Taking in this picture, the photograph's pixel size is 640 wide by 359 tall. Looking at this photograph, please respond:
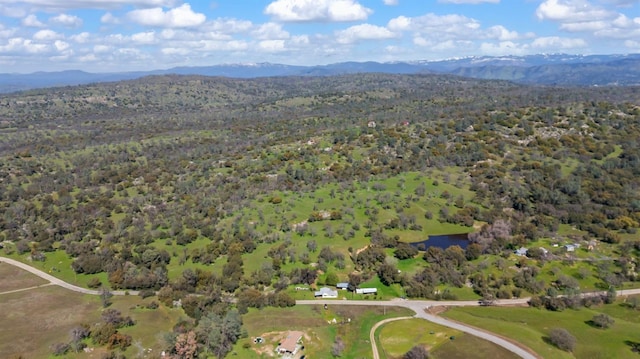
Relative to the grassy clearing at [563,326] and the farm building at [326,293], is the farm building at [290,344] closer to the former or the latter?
the farm building at [326,293]

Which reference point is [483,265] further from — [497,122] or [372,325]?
[497,122]

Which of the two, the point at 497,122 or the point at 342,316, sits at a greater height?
the point at 497,122

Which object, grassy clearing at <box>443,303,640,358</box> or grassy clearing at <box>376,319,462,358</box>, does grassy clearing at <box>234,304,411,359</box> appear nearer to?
grassy clearing at <box>376,319,462,358</box>

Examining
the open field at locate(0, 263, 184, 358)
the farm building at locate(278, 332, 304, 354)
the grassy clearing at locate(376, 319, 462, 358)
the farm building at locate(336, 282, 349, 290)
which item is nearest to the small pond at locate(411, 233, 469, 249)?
the farm building at locate(336, 282, 349, 290)

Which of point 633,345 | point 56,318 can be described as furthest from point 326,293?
Answer: point 56,318

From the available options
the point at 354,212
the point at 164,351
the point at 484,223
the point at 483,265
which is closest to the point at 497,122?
the point at 484,223

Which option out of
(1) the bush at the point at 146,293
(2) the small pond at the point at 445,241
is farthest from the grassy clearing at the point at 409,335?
(1) the bush at the point at 146,293

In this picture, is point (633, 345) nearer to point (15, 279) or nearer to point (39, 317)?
point (39, 317)
